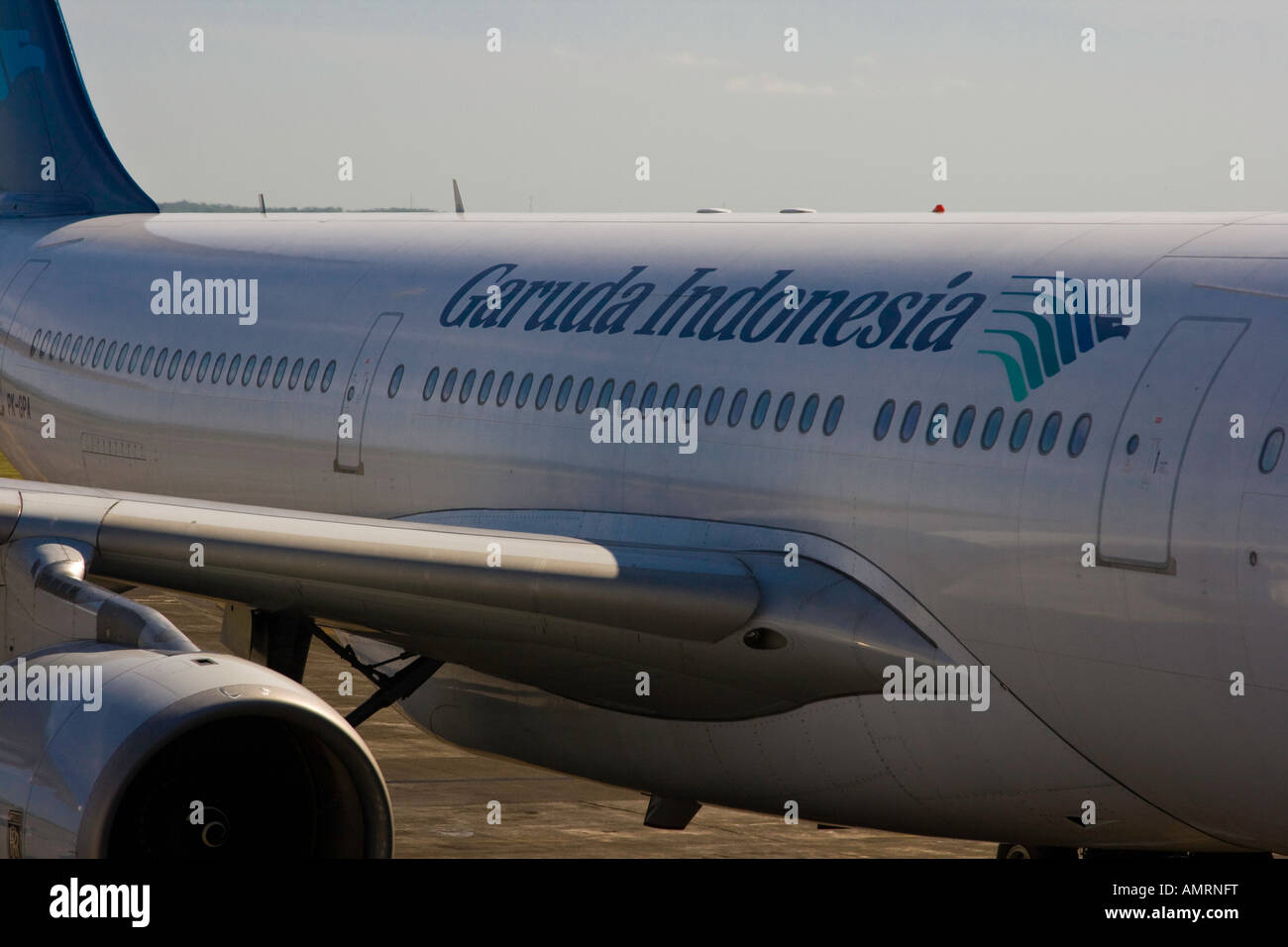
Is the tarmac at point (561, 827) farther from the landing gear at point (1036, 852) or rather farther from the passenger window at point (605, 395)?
the passenger window at point (605, 395)

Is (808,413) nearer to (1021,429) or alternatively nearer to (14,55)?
(1021,429)

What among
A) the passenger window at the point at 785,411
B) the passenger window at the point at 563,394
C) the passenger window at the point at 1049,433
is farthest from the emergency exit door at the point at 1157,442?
the passenger window at the point at 563,394

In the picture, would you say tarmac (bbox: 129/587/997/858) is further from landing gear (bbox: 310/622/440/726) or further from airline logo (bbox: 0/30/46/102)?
airline logo (bbox: 0/30/46/102)

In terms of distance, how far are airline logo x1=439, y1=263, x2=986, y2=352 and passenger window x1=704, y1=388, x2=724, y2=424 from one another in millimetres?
307

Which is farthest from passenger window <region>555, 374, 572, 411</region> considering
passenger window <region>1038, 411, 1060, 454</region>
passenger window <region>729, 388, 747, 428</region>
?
passenger window <region>1038, 411, 1060, 454</region>

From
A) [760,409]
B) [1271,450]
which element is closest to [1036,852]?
[760,409]

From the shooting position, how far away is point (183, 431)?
1396 cm

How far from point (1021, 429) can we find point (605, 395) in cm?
291

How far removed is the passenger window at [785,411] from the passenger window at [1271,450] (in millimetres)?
2579

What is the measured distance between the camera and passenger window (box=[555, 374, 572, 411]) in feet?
35.1

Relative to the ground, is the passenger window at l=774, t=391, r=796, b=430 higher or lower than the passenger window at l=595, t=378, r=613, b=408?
lower

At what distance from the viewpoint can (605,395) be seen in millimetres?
10477
